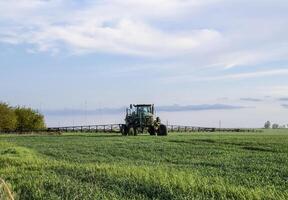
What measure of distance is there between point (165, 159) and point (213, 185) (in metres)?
14.4

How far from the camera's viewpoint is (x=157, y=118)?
235ft

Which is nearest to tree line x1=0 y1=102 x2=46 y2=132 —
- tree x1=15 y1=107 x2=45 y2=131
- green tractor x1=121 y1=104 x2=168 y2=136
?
tree x1=15 y1=107 x2=45 y2=131

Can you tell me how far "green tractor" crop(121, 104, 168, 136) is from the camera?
70.7 m

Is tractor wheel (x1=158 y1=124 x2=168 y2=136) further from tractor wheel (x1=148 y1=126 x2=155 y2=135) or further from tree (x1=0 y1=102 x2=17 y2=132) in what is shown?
tree (x1=0 y1=102 x2=17 y2=132)

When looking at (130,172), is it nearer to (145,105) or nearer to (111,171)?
(111,171)

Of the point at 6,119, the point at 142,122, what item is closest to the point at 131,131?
the point at 142,122

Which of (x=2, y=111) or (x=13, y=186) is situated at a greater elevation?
(x=2, y=111)

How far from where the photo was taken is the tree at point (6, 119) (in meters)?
103

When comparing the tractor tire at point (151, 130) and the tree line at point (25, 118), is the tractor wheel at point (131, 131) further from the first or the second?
the tree line at point (25, 118)

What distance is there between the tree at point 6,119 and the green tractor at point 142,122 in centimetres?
3714

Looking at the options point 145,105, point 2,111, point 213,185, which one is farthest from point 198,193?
point 2,111

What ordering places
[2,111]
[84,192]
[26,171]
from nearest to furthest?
[84,192] → [26,171] → [2,111]

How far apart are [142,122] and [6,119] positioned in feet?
132

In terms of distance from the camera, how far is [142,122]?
70812mm
